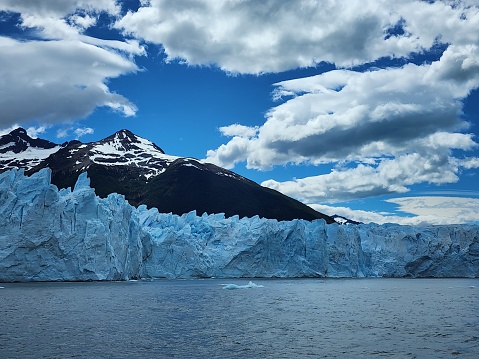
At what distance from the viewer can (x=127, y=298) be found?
123 feet

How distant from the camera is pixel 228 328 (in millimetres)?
22906

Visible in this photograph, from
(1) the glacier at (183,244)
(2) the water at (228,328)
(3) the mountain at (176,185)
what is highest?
(3) the mountain at (176,185)

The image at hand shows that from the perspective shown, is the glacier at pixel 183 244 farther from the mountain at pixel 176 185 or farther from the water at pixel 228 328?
the mountain at pixel 176 185

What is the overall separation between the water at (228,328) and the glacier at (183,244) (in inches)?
452

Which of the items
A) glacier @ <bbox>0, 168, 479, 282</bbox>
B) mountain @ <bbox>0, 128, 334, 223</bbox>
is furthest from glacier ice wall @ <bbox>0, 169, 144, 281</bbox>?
mountain @ <bbox>0, 128, 334, 223</bbox>

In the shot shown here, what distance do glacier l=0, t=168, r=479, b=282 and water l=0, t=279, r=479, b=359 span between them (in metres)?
11.5

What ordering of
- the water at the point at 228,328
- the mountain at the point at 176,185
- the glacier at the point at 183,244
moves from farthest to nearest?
the mountain at the point at 176,185, the glacier at the point at 183,244, the water at the point at 228,328

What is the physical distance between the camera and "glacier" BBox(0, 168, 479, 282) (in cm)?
4706

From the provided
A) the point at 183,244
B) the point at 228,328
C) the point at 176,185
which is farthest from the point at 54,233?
the point at 176,185

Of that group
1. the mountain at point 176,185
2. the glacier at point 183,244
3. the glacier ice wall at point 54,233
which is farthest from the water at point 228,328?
the mountain at point 176,185

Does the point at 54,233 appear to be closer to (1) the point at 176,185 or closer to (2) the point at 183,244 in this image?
(2) the point at 183,244

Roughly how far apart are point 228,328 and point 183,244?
43.3 m

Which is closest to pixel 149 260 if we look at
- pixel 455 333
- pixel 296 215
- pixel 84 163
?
pixel 455 333

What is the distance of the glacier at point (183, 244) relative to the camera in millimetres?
47062
